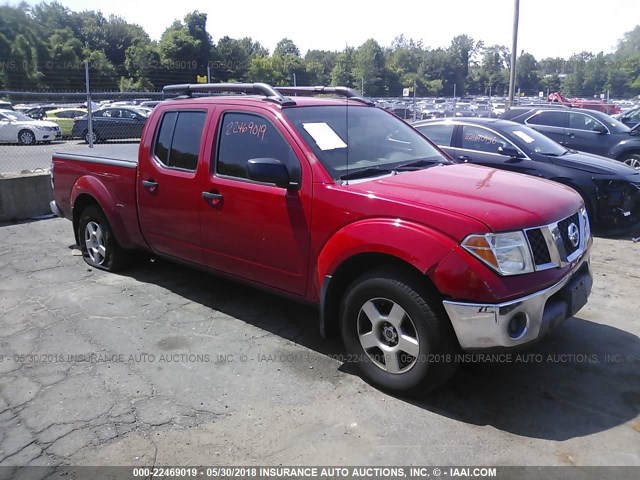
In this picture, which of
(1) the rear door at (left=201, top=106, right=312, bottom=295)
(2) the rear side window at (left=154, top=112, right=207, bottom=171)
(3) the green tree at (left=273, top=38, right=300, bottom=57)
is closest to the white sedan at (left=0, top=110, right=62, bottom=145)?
(2) the rear side window at (left=154, top=112, right=207, bottom=171)

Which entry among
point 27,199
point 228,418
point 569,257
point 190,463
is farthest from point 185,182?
point 27,199

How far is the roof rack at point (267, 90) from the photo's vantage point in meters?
4.31

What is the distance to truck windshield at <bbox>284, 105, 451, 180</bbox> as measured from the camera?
12.8ft

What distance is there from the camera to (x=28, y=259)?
6.56 meters

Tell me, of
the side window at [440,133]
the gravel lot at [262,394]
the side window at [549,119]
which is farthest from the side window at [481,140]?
the side window at [549,119]

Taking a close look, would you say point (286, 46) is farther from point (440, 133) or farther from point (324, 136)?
point (324, 136)

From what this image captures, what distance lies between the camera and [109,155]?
19.5 ft

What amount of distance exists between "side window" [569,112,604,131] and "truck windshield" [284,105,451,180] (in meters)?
8.11

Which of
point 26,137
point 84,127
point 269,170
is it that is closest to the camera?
point 269,170

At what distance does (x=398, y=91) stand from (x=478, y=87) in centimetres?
4058

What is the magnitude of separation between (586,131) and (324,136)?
919 cm

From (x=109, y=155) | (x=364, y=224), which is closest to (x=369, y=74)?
(x=109, y=155)

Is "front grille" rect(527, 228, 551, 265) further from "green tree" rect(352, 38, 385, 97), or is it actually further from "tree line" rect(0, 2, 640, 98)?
"green tree" rect(352, 38, 385, 97)

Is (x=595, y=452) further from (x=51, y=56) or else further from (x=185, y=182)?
(x=51, y=56)
